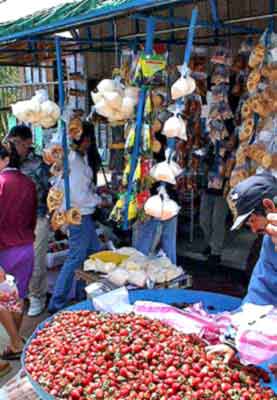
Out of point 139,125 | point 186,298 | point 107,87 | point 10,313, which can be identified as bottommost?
point 10,313

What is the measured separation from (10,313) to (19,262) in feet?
1.64

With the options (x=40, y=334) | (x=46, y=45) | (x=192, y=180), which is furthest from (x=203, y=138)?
(x=40, y=334)

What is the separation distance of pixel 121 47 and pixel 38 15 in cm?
181

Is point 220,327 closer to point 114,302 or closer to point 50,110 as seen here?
point 114,302

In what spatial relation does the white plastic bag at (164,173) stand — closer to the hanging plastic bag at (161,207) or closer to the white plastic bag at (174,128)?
the hanging plastic bag at (161,207)

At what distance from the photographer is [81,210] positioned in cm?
454

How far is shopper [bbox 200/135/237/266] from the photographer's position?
4.84m

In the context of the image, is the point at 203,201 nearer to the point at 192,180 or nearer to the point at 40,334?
the point at 192,180

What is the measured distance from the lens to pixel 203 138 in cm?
512

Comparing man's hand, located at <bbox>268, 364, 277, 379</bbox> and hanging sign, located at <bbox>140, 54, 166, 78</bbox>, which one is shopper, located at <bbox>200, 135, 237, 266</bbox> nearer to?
hanging sign, located at <bbox>140, 54, 166, 78</bbox>

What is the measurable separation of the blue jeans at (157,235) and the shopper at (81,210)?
723mm

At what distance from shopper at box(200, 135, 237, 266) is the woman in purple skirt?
5.96ft

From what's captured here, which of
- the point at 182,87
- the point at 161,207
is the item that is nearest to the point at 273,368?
the point at 161,207

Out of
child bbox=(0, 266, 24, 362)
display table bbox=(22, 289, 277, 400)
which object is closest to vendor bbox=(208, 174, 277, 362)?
display table bbox=(22, 289, 277, 400)
